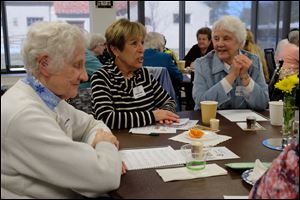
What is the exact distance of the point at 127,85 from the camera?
87.9 inches

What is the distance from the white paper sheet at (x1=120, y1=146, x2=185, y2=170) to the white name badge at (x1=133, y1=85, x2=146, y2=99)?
2.17 feet

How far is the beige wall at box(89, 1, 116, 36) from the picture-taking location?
6.26 meters

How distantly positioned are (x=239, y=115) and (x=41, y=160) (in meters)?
1.42

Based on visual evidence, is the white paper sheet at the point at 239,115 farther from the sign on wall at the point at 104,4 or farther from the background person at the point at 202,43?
the sign on wall at the point at 104,4

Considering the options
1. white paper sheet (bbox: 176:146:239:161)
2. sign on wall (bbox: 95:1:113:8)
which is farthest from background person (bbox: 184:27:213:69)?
white paper sheet (bbox: 176:146:239:161)

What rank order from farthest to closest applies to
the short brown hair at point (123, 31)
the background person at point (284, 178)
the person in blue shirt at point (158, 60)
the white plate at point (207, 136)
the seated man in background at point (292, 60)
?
the person in blue shirt at point (158, 60)
the short brown hair at point (123, 31)
the white plate at point (207, 136)
the seated man in background at point (292, 60)
the background person at point (284, 178)

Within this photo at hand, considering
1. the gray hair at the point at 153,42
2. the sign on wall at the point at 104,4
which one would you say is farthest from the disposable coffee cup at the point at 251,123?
the sign on wall at the point at 104,4

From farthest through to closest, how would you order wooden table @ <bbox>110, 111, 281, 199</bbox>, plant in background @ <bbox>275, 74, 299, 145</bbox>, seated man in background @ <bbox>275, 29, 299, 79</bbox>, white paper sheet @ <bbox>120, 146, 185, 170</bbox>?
plant in background @ <bbox>275, 74, 299, 145</bbox> → white paper sheet @ <bbox>120, 146, 185, 170</bbox> → wooden table @ <bbox>110, 111, 281, 199</bbox> → seated man in background @ <bbox>275, 29, 299, 79</bbox>

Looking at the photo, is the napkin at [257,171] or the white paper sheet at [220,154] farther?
the white paper sheet at [220,154]

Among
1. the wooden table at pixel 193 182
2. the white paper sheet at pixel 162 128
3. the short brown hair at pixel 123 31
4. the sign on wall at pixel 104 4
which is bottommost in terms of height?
the wooden table at pixel 193 182

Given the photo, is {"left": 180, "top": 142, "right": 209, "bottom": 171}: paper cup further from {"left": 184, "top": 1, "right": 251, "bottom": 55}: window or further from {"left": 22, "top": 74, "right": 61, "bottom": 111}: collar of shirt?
{"left": 184, "top": 1, "right": 251, "bottom": 55}: window

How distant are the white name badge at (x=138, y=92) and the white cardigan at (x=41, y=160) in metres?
1.05

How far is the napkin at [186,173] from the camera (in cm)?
131

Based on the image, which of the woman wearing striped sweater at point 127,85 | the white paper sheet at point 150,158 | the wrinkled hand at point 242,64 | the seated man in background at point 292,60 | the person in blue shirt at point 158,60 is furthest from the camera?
the person in blue shirt at point 158,60
